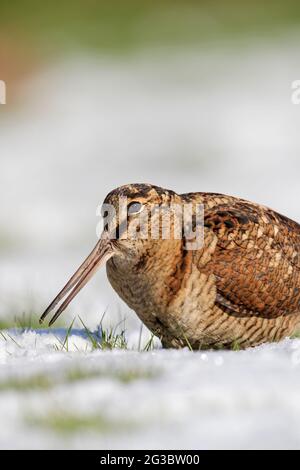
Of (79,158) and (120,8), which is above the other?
(120,8)

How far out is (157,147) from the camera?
Answer: 625 inches

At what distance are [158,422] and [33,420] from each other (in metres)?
0.44

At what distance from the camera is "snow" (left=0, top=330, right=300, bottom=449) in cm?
399

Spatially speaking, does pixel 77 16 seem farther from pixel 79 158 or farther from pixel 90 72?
pixel 79 158

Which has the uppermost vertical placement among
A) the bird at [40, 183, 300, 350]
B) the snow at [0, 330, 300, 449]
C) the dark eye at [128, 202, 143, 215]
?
the dark eye at [128, 202, 143, 215]

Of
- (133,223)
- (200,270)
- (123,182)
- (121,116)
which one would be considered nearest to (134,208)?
(133,223)

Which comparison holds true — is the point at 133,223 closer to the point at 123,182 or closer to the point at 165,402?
the point at 165,402

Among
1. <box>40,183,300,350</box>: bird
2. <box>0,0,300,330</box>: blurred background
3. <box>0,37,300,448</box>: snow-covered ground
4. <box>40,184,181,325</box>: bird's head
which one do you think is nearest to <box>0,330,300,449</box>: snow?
<box>0,37,300,448</box>: snow-covered ground

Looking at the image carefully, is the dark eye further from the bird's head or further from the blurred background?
the blurred background

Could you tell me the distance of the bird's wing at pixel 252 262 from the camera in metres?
5.68

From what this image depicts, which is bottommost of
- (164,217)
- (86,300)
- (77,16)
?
(86,300)

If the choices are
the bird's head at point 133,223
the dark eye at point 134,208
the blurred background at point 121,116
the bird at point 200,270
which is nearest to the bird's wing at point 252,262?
the bird at point 200,270

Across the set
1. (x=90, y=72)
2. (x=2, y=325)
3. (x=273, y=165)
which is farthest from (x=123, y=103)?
(x=2, y=325)

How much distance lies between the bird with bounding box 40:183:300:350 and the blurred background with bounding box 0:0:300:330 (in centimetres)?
149
